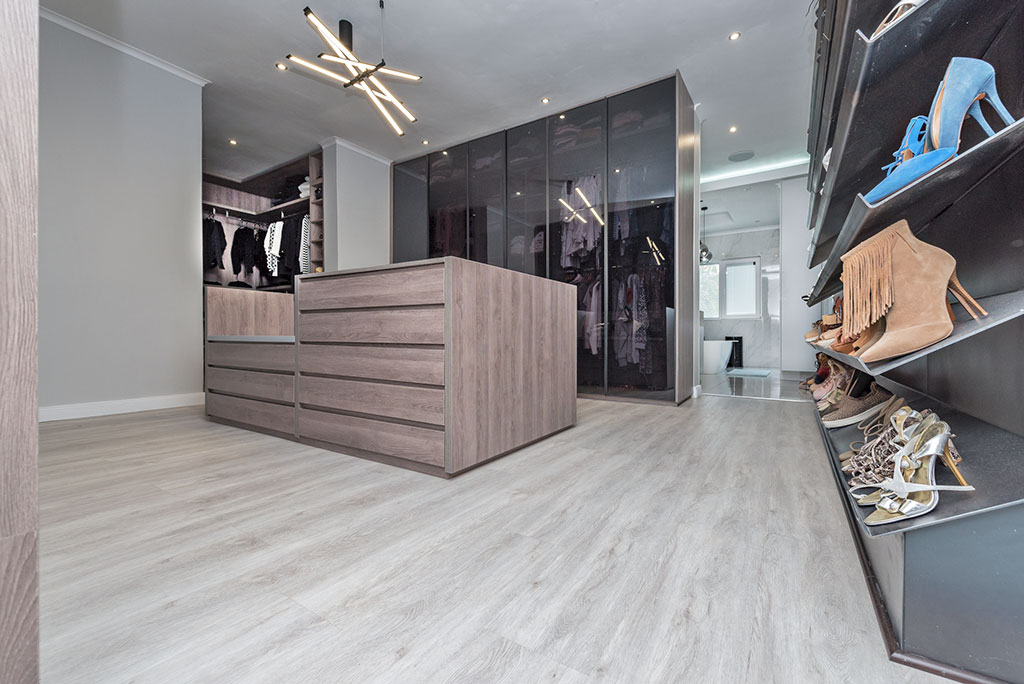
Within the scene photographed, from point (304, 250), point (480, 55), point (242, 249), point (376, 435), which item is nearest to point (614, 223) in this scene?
point (480, 55)

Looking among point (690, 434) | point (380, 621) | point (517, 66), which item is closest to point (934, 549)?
point (380, 621)

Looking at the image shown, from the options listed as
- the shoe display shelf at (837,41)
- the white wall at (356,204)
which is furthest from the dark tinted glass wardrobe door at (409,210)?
the shoe display shelf at (837,41)

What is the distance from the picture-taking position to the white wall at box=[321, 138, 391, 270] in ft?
16.1

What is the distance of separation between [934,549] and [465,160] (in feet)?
16.4

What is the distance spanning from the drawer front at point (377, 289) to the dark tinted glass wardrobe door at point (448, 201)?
2865mm

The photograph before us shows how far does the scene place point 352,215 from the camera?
5082 millimetres

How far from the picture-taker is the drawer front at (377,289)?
172 centimetres

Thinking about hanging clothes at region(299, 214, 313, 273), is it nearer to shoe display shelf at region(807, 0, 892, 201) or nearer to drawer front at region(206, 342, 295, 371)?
drawer front at region(206, 342, 295, 371)

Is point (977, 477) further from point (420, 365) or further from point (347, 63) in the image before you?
point (347, 63)

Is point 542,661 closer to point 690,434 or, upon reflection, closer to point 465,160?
point 690,434

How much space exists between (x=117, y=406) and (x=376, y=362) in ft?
8.91

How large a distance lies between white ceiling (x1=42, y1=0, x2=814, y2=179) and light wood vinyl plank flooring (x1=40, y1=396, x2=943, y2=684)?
9.78 ft

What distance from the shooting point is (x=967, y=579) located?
0.67 metres

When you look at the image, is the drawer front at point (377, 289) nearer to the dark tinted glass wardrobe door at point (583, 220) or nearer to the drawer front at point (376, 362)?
the drawer front at point (376, 362)
